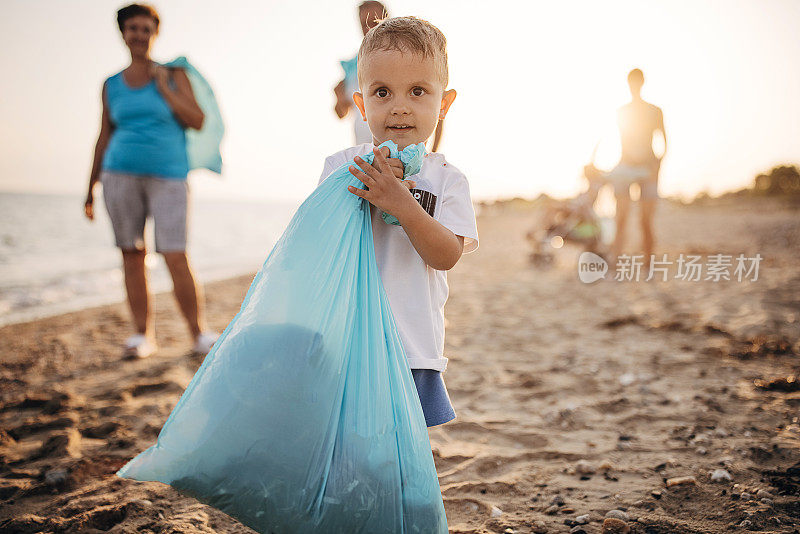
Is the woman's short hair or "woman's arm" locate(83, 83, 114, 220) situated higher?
the woman's short hair

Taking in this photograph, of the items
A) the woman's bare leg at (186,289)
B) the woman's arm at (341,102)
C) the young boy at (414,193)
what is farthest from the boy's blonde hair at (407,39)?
the woman's bare leg at (186,289)

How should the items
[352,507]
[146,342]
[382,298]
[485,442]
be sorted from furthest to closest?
[146,342], [485,442], [382,298], [352,507]

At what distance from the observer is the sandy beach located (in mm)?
1568

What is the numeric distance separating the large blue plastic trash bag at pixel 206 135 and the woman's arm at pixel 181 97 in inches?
2.1

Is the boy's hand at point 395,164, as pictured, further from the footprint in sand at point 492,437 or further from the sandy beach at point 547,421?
the footprint in sand at point 492,437

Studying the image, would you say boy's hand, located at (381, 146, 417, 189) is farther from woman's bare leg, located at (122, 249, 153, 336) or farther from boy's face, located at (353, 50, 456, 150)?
woman's bare leg, located at (122, 249, 153, 336)

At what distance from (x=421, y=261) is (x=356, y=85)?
4.72ft

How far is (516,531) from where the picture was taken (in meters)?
1.50

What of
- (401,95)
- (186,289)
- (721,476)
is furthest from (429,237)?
(186,289)

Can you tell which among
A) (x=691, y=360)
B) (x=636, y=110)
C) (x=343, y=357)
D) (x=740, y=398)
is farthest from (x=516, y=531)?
(x=636, y=110)

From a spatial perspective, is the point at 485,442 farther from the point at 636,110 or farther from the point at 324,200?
the point at 636,110

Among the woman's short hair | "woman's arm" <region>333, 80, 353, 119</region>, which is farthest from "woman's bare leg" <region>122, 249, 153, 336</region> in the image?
"woman's arm" <region>333, 80, 353, 119</region>

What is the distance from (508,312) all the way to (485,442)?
2.61 m

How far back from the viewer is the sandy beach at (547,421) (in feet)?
5.15
